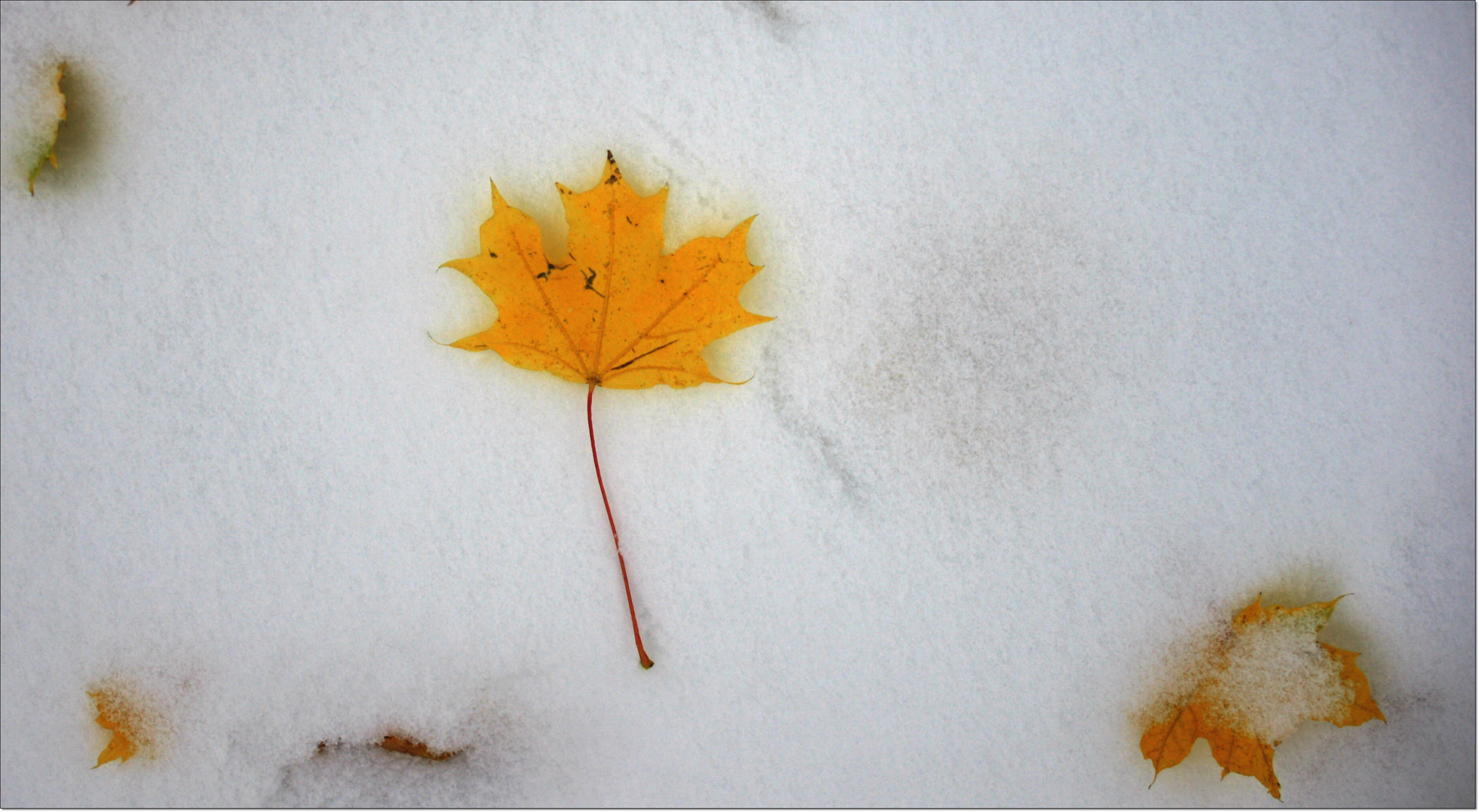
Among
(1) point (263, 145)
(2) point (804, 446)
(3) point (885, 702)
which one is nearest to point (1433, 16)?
(2) point (804, 446)

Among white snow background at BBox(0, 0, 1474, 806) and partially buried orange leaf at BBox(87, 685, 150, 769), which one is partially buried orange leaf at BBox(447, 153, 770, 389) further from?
partially buried orange leaf at BBox(87, 685, 150, 769)

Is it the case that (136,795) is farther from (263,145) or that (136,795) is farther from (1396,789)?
(1396,789)

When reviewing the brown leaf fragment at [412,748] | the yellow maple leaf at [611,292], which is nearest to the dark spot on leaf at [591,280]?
the yellow maple leaf at [611,292]

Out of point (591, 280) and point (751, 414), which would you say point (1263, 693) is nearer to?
Result: point (751, 414)

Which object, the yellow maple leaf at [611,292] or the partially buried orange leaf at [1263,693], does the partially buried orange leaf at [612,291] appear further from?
the partially buried orange leaf at [1263,693]

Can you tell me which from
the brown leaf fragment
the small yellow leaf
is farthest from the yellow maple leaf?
the small yellow leaf

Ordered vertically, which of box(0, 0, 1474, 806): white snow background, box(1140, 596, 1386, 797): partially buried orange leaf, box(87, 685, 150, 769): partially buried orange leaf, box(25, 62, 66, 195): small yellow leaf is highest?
box(25, 62, 66, 195): small yellow leaf
